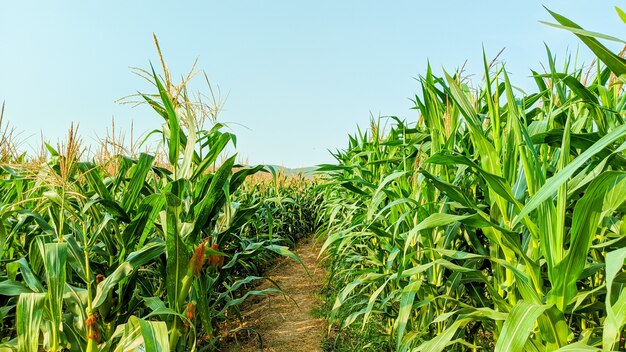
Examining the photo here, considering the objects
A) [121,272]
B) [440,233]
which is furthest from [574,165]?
[121,272]

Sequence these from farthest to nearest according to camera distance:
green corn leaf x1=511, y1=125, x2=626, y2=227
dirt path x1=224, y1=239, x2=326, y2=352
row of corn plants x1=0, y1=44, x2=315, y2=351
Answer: dirt path x1=224, y1=239, x2=326, y2=352 → row of corn plants x1=0, y1=44, x2=315, y2=351 → green corn leaf x1=511, y1=125, x2=626, y2=227

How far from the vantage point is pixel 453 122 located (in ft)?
6.33

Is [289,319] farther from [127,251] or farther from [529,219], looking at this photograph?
[529,219]

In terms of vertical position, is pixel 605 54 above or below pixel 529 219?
above

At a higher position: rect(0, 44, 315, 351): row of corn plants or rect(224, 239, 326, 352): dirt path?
rect(0, 44, 315, 351): row of corn plants

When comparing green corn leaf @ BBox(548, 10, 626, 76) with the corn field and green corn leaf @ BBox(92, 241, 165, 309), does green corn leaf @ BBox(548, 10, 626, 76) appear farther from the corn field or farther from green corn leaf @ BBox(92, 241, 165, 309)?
green corn leaf @ BBox(92, 241, 165, 309)

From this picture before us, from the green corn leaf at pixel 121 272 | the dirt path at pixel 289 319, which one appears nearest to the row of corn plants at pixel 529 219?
the green corn leaf at pixel 121 272

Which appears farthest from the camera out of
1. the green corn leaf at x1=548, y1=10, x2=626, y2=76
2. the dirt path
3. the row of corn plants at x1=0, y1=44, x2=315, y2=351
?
the dirt path

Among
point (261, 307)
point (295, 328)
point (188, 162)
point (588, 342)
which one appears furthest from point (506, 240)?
point (261, 307)

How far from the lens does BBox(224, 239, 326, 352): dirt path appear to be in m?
2.97

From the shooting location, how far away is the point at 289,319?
138 inches

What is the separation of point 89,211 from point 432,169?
172cm

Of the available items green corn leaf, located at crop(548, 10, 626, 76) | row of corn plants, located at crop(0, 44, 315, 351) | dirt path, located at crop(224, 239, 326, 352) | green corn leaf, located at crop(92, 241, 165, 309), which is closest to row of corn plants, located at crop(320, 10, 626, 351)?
green corn leaf, located at crop(548, 10, 626, 76)

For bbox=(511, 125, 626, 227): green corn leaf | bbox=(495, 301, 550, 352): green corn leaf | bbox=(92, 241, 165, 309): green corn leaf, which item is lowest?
bbox=(495, 301, 550, 352): green corn leaf
